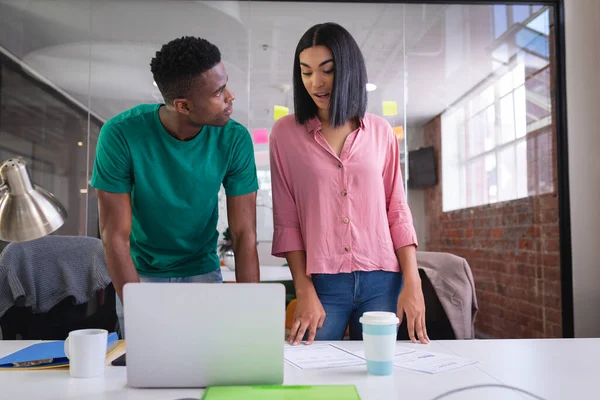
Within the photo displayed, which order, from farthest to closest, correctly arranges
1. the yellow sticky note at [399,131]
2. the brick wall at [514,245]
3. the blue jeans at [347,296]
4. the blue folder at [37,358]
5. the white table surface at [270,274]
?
the yellow sticky note at [399,131] → the brick wall at [514,245] → the white table surface at [270,274] → the blue jeans at [347,296] → the blue folder at [37,358]

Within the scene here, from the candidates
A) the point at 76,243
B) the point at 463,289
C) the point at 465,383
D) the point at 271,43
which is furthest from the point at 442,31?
the point at 465,383

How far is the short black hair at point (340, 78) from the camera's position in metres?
1.68

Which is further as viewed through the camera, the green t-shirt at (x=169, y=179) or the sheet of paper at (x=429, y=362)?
the green t-shirt at (x=169, y=179)

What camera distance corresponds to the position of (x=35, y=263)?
228 centimetres

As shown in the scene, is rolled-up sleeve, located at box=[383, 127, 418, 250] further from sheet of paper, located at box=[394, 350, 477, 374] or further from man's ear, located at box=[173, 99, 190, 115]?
man's ear, located at box=[173, 99, 190, 115]

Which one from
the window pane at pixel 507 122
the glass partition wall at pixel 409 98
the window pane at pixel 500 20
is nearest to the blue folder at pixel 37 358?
the glass partition wall at pixel 409 98

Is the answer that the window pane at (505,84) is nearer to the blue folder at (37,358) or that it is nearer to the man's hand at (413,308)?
the man's hand at (413,308)

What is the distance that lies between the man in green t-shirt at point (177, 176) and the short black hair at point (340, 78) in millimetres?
229

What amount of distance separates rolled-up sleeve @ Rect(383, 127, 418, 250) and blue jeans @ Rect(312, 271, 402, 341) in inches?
5.1

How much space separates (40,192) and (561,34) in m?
3.56

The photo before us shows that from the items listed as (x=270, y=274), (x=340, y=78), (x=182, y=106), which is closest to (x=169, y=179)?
(x=182, y=106)

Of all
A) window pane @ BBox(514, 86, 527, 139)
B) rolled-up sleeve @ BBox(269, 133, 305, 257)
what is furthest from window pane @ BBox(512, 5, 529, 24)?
rolled-up sleeve @ BBox(269, 133, 305, 257)

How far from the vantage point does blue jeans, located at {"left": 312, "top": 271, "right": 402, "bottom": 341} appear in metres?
1.64

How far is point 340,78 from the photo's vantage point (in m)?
1.67
